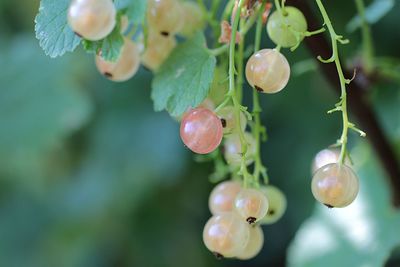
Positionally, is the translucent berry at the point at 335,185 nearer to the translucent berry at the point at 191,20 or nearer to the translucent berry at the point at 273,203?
the translucent berry at the point at 273,203

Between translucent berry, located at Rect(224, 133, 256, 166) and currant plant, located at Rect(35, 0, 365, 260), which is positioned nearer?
currant plant, located at Rect(35, 0, 365, 260)

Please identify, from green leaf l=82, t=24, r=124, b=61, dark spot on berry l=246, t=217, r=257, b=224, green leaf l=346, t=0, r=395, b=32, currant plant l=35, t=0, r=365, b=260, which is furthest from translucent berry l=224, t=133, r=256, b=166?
green leaf l=346, t=0, r=395, b=32

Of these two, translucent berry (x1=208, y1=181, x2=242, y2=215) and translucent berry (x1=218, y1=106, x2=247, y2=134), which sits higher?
translucent berry (x1=218, y1=106, x2=247, y2=134)

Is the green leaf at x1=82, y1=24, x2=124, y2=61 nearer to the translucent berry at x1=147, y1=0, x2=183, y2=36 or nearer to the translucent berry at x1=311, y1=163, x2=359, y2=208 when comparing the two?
the translucent berry at x1=147, y1=0, x2=183, y2=36

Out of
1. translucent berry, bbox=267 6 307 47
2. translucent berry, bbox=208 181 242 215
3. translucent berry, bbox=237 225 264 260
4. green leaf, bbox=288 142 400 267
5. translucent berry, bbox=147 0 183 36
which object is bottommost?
green leaf, bbox=288 142 400 267

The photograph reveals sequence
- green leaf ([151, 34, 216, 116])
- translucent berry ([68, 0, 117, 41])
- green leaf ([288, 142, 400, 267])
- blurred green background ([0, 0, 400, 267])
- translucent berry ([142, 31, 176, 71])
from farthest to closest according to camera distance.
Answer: blurred green background ([0, 0, 400, 267])
green leaf ([288, 142, 400, 267])
translucent berry ([142, 31, 176, 71])
green leaf ([151, 34, 216, 116])
translucent berry ([68, 0, 117, 41])

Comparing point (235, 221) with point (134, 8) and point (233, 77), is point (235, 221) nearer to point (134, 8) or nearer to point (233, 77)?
point (233, 77)
